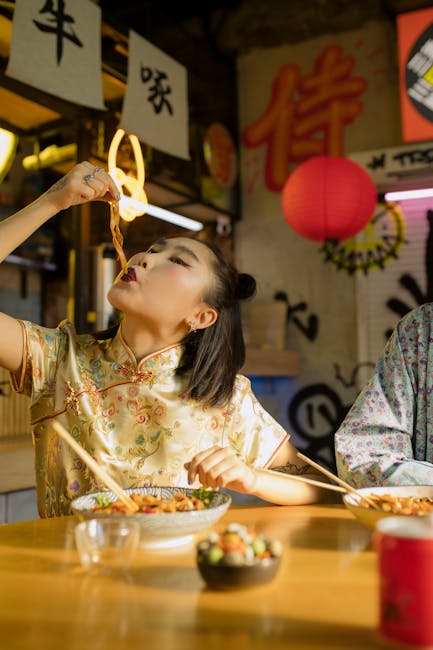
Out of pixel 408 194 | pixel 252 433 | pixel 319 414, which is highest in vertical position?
pixel 408 194

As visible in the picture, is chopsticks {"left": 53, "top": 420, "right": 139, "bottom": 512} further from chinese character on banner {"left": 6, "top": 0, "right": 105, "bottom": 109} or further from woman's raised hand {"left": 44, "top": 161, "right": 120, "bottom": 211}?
chinese character on banner {"left": 6, "top": 0, "right": 105, "bottom": 109}

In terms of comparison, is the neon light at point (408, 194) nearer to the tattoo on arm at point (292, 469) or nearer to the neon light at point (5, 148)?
the neon light at point (5, 148)

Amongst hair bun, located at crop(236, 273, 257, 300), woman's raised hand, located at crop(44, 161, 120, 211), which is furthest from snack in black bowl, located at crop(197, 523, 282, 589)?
hair bun, located at crop(236, 273, 257, 300)

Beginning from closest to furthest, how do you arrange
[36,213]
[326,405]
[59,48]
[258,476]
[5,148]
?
[258,476] < [36,213] < [59,48] < [5,148] < [326,405]

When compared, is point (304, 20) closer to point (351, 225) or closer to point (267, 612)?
point (351, 225)

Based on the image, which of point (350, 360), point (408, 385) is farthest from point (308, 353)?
point (408, 385)

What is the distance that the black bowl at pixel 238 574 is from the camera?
2.93 ft

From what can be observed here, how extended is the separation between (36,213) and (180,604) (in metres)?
1.26

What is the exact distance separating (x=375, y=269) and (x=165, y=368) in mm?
4284

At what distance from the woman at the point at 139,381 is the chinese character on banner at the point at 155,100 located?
2353 millimetres

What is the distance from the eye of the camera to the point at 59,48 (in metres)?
3.42

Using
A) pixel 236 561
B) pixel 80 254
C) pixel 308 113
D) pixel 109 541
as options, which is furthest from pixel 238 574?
pixel 308 113

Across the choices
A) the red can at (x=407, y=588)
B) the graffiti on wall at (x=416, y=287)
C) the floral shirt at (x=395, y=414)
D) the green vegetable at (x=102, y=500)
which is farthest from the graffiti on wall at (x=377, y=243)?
the red can at (x=407, y=588)

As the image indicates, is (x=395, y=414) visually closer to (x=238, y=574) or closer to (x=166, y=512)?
(x=166, y=512)
